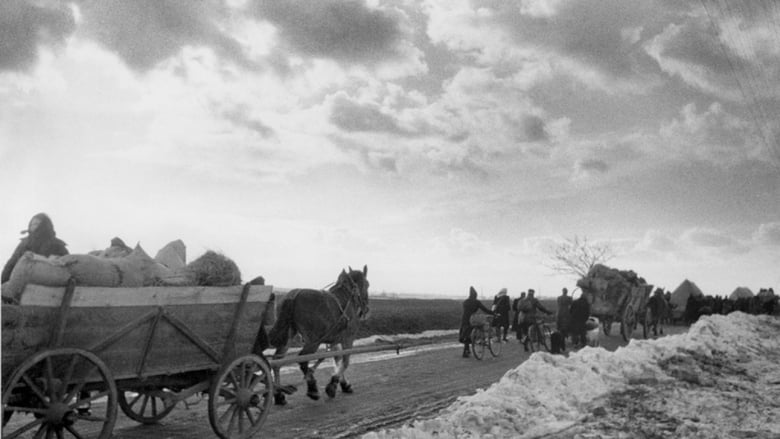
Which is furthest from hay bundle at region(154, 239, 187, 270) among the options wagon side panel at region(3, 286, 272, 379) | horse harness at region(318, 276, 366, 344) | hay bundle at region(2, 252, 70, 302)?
horse harness at region(318, 276, 366, 344)

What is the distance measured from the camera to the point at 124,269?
6.40 metres

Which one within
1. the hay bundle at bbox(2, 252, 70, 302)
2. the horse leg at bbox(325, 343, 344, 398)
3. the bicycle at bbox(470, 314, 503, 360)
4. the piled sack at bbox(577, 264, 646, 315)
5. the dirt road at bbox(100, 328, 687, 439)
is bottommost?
the dirt road at bbox(100, 328, 687, 439)

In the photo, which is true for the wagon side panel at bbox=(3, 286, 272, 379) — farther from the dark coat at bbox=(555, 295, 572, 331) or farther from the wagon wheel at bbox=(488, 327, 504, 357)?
the dark coat at bbox=(555, 295, 572, 331)

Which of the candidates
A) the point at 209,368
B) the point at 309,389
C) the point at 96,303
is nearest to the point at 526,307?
the point at 309,389

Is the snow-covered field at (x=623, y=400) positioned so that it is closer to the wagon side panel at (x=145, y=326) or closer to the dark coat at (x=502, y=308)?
the wagon side panel at (x=145, y=326)

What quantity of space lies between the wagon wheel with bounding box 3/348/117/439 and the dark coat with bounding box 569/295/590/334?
1603 centimetres

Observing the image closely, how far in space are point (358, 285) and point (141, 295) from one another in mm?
6332

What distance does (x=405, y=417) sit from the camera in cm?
898

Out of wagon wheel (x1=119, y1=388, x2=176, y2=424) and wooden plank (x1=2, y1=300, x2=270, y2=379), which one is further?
wagon wheel (x1=119, y1=388, x2=176, y2=424)

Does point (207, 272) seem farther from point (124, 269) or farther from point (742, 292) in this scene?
point (742, 292)

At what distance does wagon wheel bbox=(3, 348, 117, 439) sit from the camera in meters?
5.41

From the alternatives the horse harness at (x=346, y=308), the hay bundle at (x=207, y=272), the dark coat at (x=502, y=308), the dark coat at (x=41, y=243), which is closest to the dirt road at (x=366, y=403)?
the horse harness at (x=346, y=308)

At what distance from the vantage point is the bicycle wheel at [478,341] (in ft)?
59.6

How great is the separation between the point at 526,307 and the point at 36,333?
17.4 metres
